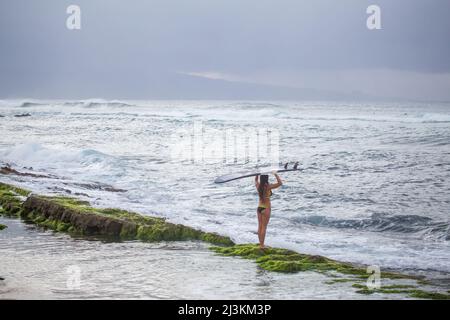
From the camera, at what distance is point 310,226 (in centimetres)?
1620

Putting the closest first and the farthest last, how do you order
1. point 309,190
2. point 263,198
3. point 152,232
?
point 263,198 → point 152,232 → point 309,190

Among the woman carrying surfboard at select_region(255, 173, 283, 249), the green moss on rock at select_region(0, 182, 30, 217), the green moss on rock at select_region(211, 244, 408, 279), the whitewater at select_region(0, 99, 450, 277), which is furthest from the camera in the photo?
the green moss on rock at select_region(0, 182, 30, 217)

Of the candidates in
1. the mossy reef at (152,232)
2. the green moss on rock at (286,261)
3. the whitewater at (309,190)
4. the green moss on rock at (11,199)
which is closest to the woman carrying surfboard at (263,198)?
the green moss on rock at (286,261)

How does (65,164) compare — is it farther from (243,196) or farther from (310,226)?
(310,226)

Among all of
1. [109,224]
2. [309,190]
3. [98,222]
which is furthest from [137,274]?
[309,190]

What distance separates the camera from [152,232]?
1309 centimetres

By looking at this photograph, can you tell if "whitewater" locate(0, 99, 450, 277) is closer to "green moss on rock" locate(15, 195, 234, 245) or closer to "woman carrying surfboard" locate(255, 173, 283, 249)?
"green moss on rock" locate(15, 195, 234, 245)

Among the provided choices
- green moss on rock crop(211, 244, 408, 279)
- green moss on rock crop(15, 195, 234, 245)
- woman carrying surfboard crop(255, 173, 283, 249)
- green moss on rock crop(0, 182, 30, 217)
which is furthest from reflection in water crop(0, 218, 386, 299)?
green moss on rock crop(0, 182, 30, 217)

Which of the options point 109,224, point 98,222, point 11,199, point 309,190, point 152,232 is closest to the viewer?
point 152,232

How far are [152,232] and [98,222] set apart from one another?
1.31m

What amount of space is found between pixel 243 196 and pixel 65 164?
13.5 meters

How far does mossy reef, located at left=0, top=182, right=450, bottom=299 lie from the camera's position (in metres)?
10.3

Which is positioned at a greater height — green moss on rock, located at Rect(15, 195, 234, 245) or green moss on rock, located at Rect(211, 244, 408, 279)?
green moss on rock, located at Rect(15, 195, 234, 245)

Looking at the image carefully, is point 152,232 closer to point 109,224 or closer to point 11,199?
point 109,224
